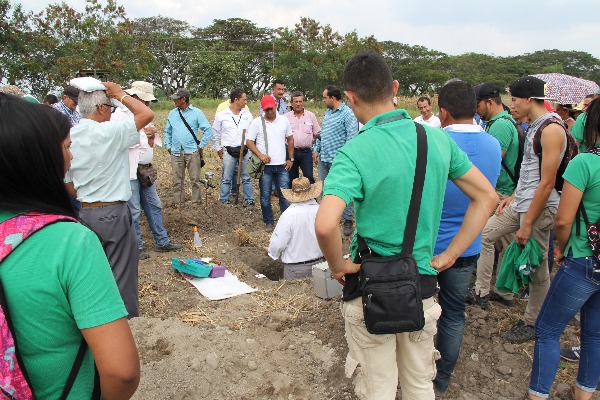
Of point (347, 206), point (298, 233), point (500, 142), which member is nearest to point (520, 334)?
point (500, 142)

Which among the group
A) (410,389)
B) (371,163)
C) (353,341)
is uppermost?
(371,163)

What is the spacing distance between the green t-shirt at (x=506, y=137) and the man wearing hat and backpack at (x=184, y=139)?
480cm

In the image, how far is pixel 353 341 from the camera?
2.21 metres

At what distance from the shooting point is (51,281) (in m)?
1.21

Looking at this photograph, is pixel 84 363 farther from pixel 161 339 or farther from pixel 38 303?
pixel 161 339

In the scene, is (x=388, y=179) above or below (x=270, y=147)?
above

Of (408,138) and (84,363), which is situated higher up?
(408,138)

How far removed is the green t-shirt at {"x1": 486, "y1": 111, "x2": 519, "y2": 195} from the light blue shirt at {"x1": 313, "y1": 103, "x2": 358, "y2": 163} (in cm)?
254

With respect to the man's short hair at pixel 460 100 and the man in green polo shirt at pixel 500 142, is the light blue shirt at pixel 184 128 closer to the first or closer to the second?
the man in green polo shirt at pixel 500 142

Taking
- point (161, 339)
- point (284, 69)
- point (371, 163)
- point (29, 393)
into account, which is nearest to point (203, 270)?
point (161, 339)

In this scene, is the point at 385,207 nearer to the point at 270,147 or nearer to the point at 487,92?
the point at 487,92

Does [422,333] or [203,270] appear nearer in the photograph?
[422,333]

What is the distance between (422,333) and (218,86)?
3212 cm

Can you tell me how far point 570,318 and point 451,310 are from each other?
0.69 m
